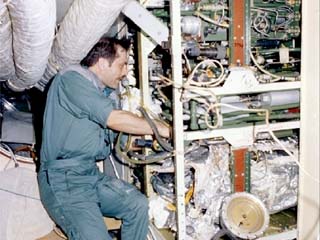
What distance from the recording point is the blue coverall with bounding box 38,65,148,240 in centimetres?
212

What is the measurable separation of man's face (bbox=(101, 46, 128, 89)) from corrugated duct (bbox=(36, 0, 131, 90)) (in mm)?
153

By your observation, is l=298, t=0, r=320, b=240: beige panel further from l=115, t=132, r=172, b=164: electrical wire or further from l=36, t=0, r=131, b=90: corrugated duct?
l=36, t=0, r=131, b=90: corrugated duct

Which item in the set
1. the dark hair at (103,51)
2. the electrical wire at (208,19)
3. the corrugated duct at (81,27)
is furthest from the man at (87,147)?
the electrical wire at (208,19)

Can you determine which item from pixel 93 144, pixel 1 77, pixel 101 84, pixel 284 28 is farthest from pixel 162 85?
pixel 1 77

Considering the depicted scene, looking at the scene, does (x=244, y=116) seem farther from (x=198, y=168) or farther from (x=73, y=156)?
(x=73, y=156)

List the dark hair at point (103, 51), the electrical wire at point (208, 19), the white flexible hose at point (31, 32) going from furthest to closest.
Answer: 1. the dark hair at point (103, 51)
2. the electrical wire at point (208, 19)
3. the white flexible hose at point (31, 32)

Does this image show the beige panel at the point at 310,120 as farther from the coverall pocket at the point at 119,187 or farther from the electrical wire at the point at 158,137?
the coverall pocket at the point at 119,187

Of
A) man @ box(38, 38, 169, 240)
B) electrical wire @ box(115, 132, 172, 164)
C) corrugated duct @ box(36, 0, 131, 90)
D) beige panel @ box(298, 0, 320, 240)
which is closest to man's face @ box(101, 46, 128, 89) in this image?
man @ box(38, 38, 169, 240)

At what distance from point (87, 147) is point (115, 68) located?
0.46 meters

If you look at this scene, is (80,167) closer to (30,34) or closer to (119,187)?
(119,187)

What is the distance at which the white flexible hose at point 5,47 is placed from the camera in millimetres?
1706

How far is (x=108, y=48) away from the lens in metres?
2.32

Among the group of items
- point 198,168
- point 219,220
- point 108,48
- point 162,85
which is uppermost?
point 108,48

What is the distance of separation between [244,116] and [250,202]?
0.45 metres
